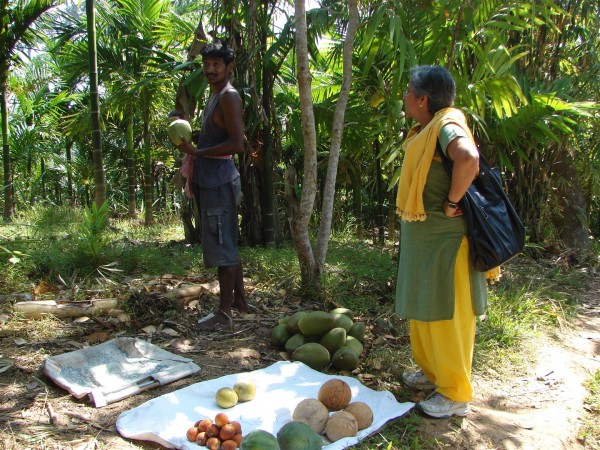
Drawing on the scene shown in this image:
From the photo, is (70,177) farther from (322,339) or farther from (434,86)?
(434,86)

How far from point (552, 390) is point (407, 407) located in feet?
3.60

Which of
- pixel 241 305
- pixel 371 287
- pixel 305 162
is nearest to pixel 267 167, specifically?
pixel 305 162

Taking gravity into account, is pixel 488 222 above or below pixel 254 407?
above

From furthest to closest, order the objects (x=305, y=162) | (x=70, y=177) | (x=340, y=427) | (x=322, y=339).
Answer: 1. (x=70, y=177)
2. (x=305, y=162)
3. (x=322, y=339)
4. (x=340, y=427)

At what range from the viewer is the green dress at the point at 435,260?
2.58 meters

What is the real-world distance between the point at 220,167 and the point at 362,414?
1878mm

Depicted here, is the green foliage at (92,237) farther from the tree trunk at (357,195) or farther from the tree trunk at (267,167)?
the tree trunk at (357,195)

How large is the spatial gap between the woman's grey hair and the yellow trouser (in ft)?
2.16

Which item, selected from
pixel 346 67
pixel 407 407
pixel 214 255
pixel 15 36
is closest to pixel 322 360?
pixel 407 407

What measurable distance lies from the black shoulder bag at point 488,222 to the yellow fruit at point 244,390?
126 centimetres

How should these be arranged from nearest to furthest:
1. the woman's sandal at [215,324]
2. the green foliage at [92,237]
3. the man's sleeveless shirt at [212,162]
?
the man's sleeveless shirt at [212,162] → the woman's sandal at [215,324] → the green foliage at [92,237]

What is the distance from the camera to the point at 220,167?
366 centimetres

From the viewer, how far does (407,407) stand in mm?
2766

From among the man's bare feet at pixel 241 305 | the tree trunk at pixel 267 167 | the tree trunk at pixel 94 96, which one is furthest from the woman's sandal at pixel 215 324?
the tree trunk at pixel 94 96
